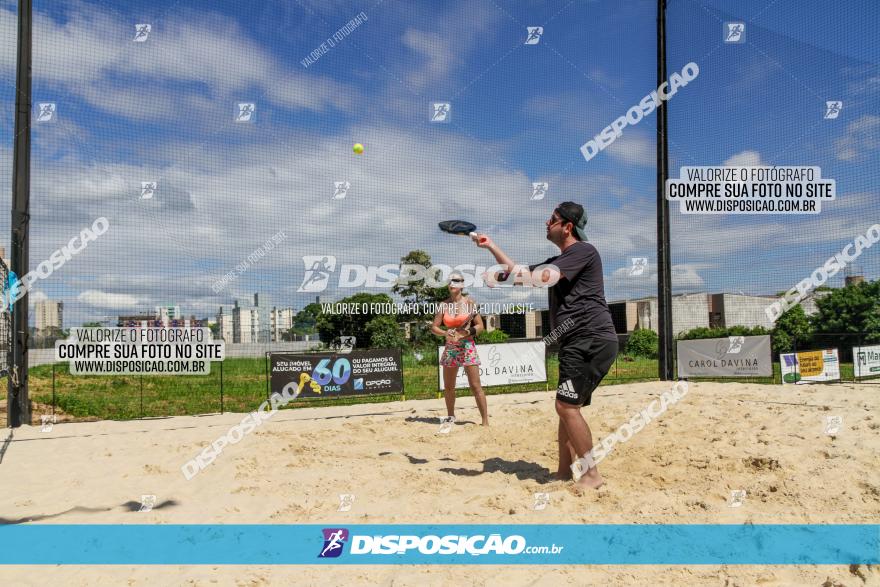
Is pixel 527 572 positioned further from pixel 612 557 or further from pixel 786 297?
pixel 786 297

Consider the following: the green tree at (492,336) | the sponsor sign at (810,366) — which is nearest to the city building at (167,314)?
the green tree at (492,336)

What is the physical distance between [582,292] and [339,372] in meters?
7.17

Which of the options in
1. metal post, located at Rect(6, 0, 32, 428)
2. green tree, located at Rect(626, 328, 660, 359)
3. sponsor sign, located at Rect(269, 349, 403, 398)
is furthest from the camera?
green tree, located at Rect(626, 328, 660, 359)

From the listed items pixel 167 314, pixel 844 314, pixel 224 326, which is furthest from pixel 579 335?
pixel 844 314

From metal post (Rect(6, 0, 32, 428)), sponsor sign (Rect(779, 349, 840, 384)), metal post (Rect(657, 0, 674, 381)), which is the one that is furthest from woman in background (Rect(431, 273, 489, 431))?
sponsor sign (Rect(779, 349, 840, 384))

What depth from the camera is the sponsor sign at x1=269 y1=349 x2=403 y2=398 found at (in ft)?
31.6

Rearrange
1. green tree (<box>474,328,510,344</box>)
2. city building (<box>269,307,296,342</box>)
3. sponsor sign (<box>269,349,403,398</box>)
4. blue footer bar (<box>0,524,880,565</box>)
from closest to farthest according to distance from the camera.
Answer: blue footer bar (<box>0,524,880,565</box>)
sponsor sign (<box>269,349,403,398</box>)
city building (<box>269,307,296,342</box>)
green tree (<box>474,328,510,344</box>)

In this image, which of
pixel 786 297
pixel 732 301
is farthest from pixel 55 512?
pixel 732 301

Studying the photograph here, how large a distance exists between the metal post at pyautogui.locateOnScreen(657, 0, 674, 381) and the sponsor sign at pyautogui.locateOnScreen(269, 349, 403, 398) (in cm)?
548

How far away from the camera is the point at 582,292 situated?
11.7ft

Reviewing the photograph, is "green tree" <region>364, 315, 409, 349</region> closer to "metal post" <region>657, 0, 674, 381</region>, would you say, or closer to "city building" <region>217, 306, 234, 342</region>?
"city building" <region>217, 306, 234, 342</region>

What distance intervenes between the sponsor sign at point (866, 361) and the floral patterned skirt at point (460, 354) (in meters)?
11.6

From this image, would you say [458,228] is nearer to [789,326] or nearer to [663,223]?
[663,223]

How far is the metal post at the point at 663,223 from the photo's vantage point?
1138 cm
